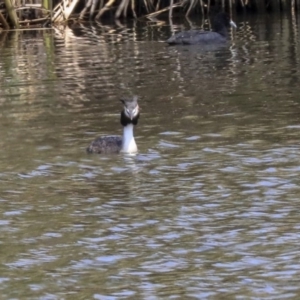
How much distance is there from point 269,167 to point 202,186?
89 centimetres

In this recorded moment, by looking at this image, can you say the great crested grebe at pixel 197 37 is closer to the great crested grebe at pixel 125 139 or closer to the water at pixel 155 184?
the water at pixel 155 184

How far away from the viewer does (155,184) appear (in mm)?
9242

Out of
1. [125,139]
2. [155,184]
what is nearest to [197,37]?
[125,139]

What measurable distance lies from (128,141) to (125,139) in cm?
4

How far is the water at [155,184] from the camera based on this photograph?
6734 mm

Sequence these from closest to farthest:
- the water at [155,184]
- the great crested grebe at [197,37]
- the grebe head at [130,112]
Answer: the water at [155,184] < the grebe head at [130,112] < the great crested grebe at [197,37]

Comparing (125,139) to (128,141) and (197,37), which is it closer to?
(128,141)

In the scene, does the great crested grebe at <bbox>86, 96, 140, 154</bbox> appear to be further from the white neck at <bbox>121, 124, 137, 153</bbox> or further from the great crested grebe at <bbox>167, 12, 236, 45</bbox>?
the great crested grebe at <bbox>167, 12, 236, 45</bbox>

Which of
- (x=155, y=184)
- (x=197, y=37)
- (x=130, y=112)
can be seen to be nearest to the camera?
(x=155, y=184)

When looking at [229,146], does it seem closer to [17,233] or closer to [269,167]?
[269,167]

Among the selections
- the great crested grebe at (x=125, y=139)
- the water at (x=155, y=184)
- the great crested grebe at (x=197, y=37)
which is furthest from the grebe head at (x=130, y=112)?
the great crested grebe at (x=197, y=37)

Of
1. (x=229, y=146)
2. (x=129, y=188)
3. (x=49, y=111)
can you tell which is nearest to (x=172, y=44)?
(x=49, y=111)

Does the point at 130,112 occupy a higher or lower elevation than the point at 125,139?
higher

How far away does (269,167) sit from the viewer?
9.59 metres
